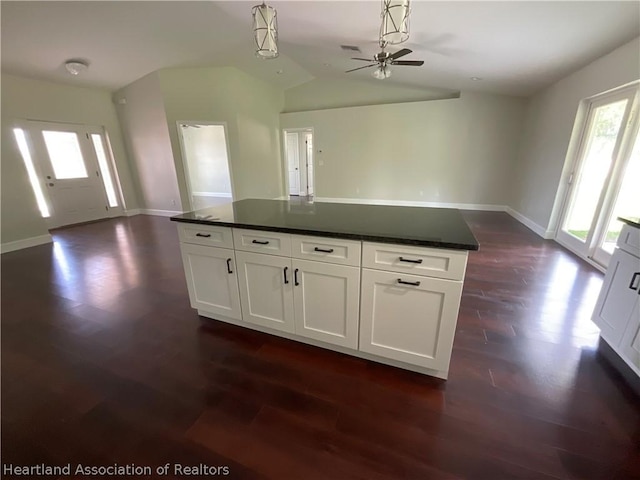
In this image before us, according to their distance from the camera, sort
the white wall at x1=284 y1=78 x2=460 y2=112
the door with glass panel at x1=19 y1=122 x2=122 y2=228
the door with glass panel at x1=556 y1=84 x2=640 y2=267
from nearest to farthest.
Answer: the door with glass panel at x1=556 y1=84 x2=640 y2=267, the door with glass panel at x1=19 y1=122 x2=122 y2=228, the white wall at x1=284 y1=78 x2=460 y2=112

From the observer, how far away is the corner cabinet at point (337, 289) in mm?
1435

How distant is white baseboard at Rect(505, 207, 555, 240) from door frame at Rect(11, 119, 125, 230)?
8801 millimetres

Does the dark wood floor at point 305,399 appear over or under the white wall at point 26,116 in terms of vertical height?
under

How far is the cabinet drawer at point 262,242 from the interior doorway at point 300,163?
6986 mm

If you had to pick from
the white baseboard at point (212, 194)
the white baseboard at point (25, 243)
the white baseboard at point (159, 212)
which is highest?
the white baseboard at point (212, 194)

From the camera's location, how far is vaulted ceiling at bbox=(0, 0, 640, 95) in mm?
2623

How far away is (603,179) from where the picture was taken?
3.32 meters

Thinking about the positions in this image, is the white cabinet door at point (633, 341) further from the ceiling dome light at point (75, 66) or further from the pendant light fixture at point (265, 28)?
the ceiling dome light at point (75, 66)

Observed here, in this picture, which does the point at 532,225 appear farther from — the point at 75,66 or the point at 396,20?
the point at 75,66

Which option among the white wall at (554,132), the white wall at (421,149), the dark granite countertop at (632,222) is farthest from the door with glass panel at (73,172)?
the white wall at (554,132)

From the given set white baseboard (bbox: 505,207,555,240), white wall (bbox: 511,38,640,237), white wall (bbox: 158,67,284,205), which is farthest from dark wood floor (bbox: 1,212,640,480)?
white wall (bbox: 158,67,284,205)

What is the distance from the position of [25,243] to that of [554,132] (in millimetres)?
9019

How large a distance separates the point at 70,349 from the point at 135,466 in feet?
4.17

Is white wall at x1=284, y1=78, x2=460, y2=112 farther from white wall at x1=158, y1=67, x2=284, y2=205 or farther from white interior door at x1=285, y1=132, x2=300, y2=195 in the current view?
white interior door at x1=285, y1=132, x2=300, y2=195
